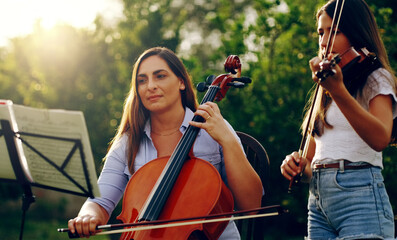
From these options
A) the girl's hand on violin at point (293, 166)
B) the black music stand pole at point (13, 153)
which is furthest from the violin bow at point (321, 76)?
the black music stand pole at point (13, 153)

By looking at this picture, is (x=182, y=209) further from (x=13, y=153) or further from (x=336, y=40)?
(x=336, y=40)

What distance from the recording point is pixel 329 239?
63.6 inches

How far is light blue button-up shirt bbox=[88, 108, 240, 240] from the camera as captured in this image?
6.91 ft

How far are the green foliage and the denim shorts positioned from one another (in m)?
1.77

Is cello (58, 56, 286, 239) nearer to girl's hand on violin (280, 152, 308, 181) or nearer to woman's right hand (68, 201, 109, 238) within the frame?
woman's right hand (68, 201, 109, 238)

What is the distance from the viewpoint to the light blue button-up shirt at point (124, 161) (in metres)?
2.10

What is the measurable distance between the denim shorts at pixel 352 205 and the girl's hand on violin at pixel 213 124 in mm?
462

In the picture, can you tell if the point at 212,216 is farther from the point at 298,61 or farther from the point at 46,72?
the point at 46,72

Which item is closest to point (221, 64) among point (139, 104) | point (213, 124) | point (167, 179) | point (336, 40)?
point (139, 104)

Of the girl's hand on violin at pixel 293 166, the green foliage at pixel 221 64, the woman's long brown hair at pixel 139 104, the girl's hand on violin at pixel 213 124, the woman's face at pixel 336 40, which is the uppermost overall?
the green foliage at pixel 221 64

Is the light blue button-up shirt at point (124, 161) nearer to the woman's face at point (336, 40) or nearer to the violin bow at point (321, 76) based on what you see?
the violin bow at point (321, 76)

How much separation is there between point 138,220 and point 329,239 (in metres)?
0.72

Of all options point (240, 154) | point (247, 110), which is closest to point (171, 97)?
point (240, 154)

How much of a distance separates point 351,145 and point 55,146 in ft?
3.41
